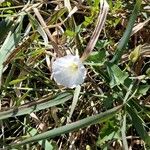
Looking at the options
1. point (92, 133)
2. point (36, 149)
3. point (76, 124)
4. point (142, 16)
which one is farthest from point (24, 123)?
point (142, 16)

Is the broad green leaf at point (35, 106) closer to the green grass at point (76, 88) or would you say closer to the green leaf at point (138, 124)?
the green grass at point (76, 88)

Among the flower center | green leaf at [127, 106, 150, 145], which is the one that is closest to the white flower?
the flower center

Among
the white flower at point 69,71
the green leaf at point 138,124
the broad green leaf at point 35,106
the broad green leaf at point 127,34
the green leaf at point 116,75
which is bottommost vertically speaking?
the green leaf at point 138,124

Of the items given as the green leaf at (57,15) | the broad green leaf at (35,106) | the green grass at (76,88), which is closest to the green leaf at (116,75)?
the green grass at (76,88)

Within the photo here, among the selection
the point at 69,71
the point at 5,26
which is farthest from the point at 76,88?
the point at 5,26

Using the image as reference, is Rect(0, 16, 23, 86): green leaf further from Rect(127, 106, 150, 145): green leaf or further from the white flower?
Rect(127, 106, 150, 145): green leaf

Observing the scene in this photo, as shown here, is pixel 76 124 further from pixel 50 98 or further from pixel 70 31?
pixel 70 31

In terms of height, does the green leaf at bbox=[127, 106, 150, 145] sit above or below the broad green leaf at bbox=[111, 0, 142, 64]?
below
